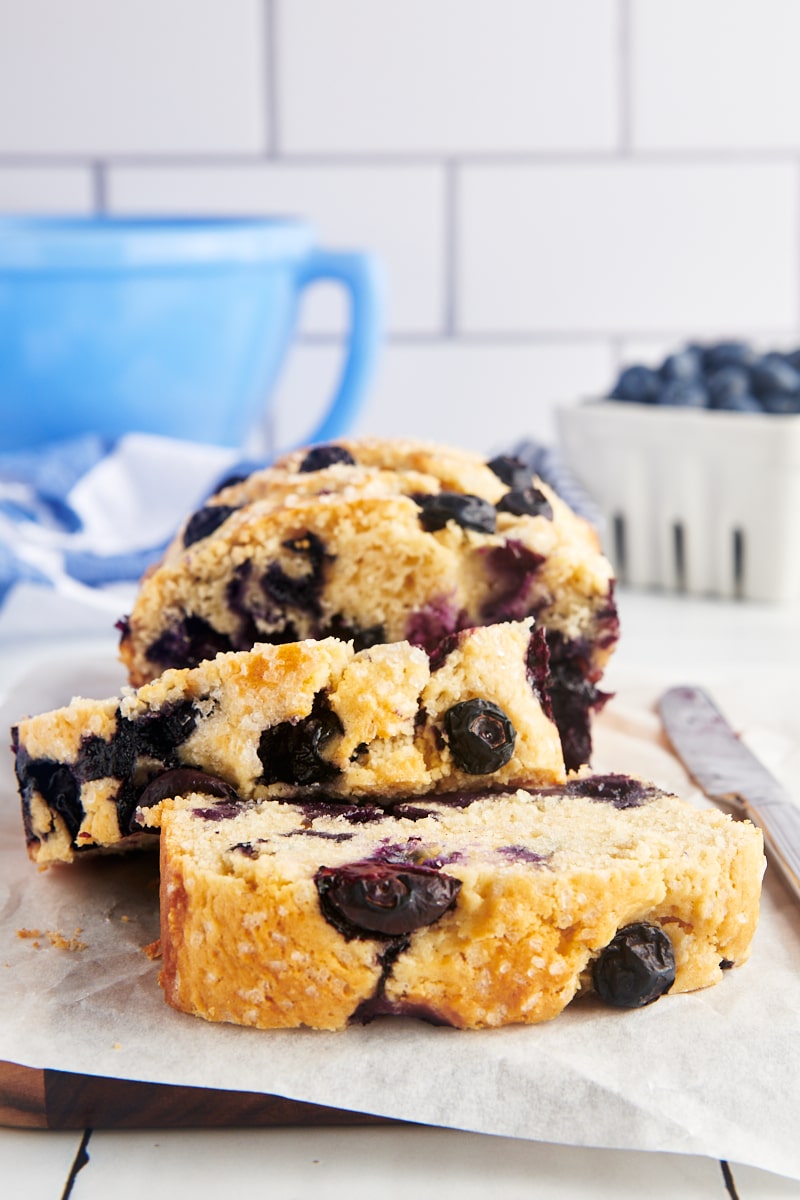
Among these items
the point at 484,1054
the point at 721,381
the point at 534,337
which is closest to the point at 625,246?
the point at 534,337

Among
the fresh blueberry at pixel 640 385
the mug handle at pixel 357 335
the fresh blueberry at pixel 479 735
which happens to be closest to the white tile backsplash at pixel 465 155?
the mug handle at pixel 357 335

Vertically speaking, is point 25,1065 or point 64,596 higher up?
point 64,596

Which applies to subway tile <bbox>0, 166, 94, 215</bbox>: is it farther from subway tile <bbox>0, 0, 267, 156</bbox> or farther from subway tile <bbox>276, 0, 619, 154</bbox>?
subway tile <bbox>276, 0, 619, 154</bbox>

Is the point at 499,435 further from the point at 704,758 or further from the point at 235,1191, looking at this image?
the point at 235,1191

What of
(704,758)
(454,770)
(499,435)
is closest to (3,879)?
(454,770)

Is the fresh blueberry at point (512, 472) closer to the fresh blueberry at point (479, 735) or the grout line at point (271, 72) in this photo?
the fresh blueberry at point (479, 735)

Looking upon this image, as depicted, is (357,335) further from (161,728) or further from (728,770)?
(161,728)

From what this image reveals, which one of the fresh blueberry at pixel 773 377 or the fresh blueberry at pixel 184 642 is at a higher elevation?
the fresh blueberry at pixel 773 377

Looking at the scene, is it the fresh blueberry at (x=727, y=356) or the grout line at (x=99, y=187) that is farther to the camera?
the grout line at (x=99, y=187)
